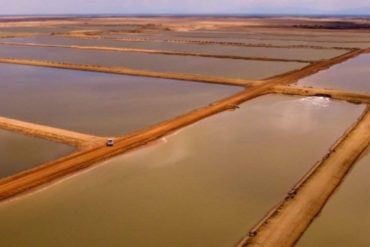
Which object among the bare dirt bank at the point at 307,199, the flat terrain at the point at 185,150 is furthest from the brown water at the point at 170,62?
the bare dirt bank at the point at 307,199

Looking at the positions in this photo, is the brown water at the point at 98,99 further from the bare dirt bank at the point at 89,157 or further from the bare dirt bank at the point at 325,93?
the bare dirt bank at the point at 325,93

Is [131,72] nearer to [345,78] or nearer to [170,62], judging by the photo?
[170,62]

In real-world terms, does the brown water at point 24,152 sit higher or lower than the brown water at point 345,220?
higher

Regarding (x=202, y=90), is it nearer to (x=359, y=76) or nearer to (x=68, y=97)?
(x=68, y=97)

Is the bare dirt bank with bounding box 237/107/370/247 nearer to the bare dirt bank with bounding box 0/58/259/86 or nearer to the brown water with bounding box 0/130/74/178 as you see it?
the brown water with bounding box 0/130/74/178

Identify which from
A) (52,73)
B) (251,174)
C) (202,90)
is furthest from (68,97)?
(251,174)

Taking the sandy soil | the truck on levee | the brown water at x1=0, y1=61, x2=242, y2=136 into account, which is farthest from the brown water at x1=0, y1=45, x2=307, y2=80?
the truck on levee
